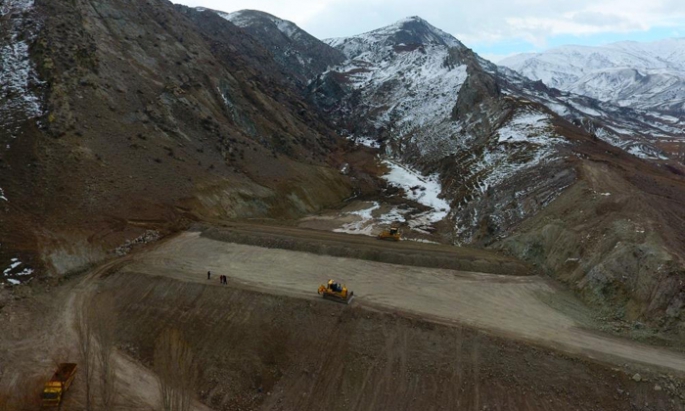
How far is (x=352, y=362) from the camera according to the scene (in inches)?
707

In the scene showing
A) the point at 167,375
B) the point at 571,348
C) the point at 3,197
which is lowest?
the point at 167,375

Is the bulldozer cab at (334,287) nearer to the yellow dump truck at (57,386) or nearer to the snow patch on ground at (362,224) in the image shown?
the yellow dump truck at (57,386)

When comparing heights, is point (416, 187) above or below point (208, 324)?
above

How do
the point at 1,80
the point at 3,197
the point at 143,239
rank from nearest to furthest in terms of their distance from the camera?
the point at 3,197 < the point at 143,239 < the point at 1,80

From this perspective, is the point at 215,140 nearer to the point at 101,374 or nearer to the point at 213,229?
the point at 213,229

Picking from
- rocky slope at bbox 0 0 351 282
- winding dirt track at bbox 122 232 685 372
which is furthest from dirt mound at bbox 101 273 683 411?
rocky slope at bbox 0 0 351 282

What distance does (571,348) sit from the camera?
1758 cm

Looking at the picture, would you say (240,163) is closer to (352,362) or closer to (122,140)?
(122,140)

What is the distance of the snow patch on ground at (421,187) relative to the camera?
146 feet

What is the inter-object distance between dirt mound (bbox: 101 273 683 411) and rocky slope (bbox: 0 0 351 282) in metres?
9.61

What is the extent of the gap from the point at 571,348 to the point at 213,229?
78.2 feet

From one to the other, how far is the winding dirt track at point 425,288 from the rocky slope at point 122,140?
17.3 ft

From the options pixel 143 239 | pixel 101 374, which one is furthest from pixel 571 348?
pixel 143 239

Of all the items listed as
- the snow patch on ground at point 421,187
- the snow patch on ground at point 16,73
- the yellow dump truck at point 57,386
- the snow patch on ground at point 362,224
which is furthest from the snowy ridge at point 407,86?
the yellow dump truck at point 57,386
